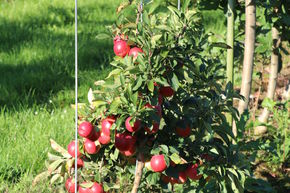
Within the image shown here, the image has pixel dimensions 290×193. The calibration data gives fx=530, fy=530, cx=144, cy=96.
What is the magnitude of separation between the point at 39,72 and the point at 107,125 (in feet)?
7.93

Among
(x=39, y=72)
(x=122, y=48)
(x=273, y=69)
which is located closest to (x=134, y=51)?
(x=122, y=48)

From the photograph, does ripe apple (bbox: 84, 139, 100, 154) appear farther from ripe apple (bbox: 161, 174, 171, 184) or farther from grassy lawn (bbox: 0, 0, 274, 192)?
grassy lawn (bbox: 0, 0, 274, 192)

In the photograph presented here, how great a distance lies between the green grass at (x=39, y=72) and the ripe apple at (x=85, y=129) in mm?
663

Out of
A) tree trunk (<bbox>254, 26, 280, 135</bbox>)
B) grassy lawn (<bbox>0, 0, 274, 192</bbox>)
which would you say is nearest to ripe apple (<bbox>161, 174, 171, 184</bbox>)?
grassy lawn (<bbox>0, 0, 274, 192</bbox>)

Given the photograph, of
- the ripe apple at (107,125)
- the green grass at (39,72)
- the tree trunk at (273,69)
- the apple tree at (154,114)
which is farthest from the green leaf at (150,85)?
the tree trunk at (273,69)

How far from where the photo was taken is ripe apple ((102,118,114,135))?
5.89ft

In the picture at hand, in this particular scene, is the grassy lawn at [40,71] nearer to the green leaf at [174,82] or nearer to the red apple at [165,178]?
the red apple at [165,178]

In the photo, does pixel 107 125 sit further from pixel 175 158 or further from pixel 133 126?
pixel 175 158

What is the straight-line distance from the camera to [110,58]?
4.41 metres

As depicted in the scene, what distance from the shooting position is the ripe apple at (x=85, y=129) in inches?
69.2

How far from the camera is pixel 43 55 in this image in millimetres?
4402

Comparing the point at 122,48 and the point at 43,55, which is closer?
the point at 122,48

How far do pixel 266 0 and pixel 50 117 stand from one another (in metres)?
1.53

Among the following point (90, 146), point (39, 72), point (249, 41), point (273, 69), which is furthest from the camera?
point (39, 72)
